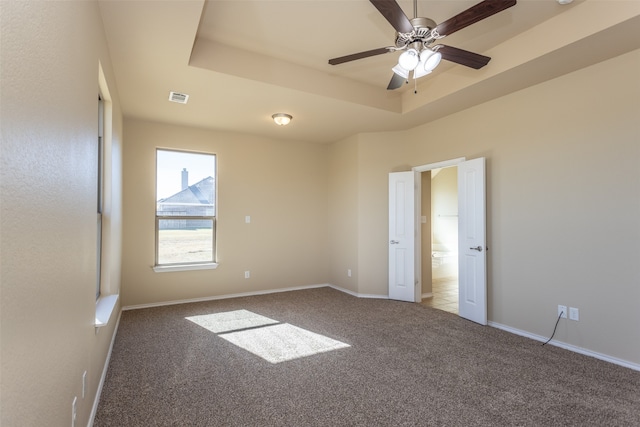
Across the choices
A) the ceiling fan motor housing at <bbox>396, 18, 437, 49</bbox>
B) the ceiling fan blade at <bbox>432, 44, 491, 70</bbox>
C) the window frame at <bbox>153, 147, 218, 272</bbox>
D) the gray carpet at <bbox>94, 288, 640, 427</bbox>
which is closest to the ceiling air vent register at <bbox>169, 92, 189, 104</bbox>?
the window frame at <bbox>153, 147, 218, 272</bbox>

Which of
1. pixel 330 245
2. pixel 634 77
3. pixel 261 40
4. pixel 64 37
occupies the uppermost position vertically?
pixel 261 40

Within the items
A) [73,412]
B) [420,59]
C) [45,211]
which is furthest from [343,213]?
[45,211]

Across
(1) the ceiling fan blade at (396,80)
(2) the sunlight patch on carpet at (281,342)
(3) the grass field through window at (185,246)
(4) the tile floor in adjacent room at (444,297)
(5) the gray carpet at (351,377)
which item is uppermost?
(1) the ceiling fan blade at (396,80)

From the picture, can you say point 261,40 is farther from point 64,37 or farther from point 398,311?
point 398,311

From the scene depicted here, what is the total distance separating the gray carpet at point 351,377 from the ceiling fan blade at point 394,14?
2.57 meters

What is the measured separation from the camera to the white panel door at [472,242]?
3.82m

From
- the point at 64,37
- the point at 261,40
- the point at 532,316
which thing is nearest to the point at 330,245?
the point at 532,316

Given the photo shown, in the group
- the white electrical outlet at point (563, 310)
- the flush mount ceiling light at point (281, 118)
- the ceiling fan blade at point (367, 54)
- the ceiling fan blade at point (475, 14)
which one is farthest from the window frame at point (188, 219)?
the white electrical outlet at point (563, 310)

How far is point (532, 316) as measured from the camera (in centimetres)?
342

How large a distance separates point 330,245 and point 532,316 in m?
3.33

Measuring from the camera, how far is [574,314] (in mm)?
3080

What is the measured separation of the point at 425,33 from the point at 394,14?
339 mm

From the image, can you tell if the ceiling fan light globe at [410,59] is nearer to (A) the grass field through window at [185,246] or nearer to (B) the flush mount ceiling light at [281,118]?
(B) the flush mount ceiling light at [281,118]

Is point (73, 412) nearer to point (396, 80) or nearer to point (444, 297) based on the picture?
point (396, 80)
